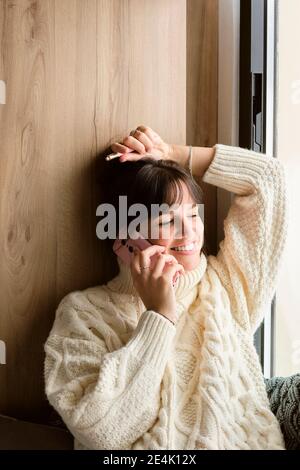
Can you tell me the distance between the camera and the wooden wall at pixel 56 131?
1224 millimetres

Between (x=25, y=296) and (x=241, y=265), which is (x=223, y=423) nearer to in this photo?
(x=241, y=265)

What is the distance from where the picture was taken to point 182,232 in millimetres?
1157

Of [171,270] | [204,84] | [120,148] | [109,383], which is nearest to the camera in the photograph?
[109,383]

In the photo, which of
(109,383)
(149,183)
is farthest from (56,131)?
(109,383)

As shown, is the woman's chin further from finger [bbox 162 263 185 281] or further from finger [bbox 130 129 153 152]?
finger [bbox 130 129 153 152]

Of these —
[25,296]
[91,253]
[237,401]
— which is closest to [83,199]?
[91,253]

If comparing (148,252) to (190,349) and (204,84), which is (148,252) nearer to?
(190,349)

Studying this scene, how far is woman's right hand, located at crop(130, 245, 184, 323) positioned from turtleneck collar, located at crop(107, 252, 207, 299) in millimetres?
60

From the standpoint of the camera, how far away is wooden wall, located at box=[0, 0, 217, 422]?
48.2 inches

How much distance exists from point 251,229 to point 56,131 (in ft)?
1.84

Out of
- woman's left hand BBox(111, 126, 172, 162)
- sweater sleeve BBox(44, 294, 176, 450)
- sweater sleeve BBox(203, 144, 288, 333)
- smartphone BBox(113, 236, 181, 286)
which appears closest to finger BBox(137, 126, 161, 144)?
woman's left hand BBox(111, 126, 172, 162)

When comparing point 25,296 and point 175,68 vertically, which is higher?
point 175,68

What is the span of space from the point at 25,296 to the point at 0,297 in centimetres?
6

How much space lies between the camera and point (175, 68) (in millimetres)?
1374
